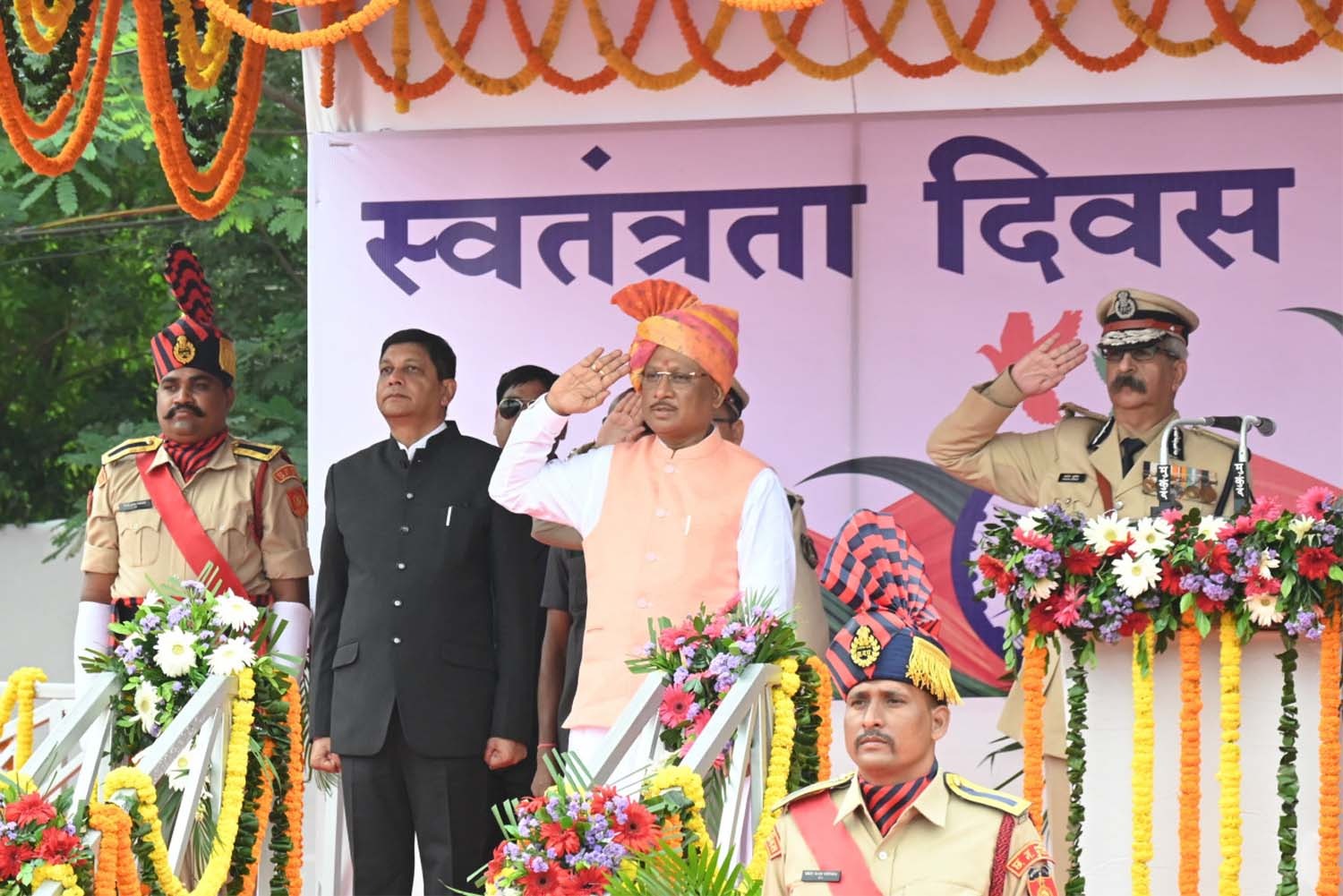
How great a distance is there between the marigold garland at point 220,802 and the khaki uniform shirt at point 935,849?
1732 mm

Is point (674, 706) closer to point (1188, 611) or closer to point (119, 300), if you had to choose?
point (1188, 611)

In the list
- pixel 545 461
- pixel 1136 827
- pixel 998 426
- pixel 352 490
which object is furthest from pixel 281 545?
pixel 1136 827

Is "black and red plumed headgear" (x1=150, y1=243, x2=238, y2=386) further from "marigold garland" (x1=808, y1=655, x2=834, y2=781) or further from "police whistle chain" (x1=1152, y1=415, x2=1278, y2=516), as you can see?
"police whistle chain" (x1=1152, y1=415, x2=1278, y2=516)

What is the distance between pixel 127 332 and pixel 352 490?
9.58 m

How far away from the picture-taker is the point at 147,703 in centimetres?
566

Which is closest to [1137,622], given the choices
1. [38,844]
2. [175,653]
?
[175,653]

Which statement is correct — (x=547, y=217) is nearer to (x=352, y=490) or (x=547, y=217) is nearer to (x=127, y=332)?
(x=352, y=490)

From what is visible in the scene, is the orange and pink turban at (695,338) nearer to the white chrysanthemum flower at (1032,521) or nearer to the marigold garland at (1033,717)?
the white chrysanthemum flower at (1032,521)

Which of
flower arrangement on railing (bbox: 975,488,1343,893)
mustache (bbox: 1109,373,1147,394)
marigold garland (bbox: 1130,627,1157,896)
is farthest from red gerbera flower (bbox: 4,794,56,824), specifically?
mustache (bbox: 1109,373,1147,394)

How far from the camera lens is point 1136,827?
5.19 m

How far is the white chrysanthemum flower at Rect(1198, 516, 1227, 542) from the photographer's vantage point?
518 cm

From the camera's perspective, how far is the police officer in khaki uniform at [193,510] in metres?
6.86

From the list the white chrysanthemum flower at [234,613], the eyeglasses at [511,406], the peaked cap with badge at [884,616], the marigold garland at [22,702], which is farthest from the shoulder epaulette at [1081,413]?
the marigold garland at [22,702]

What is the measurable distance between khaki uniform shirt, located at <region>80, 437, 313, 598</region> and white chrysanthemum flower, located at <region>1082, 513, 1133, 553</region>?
272 centimetres
